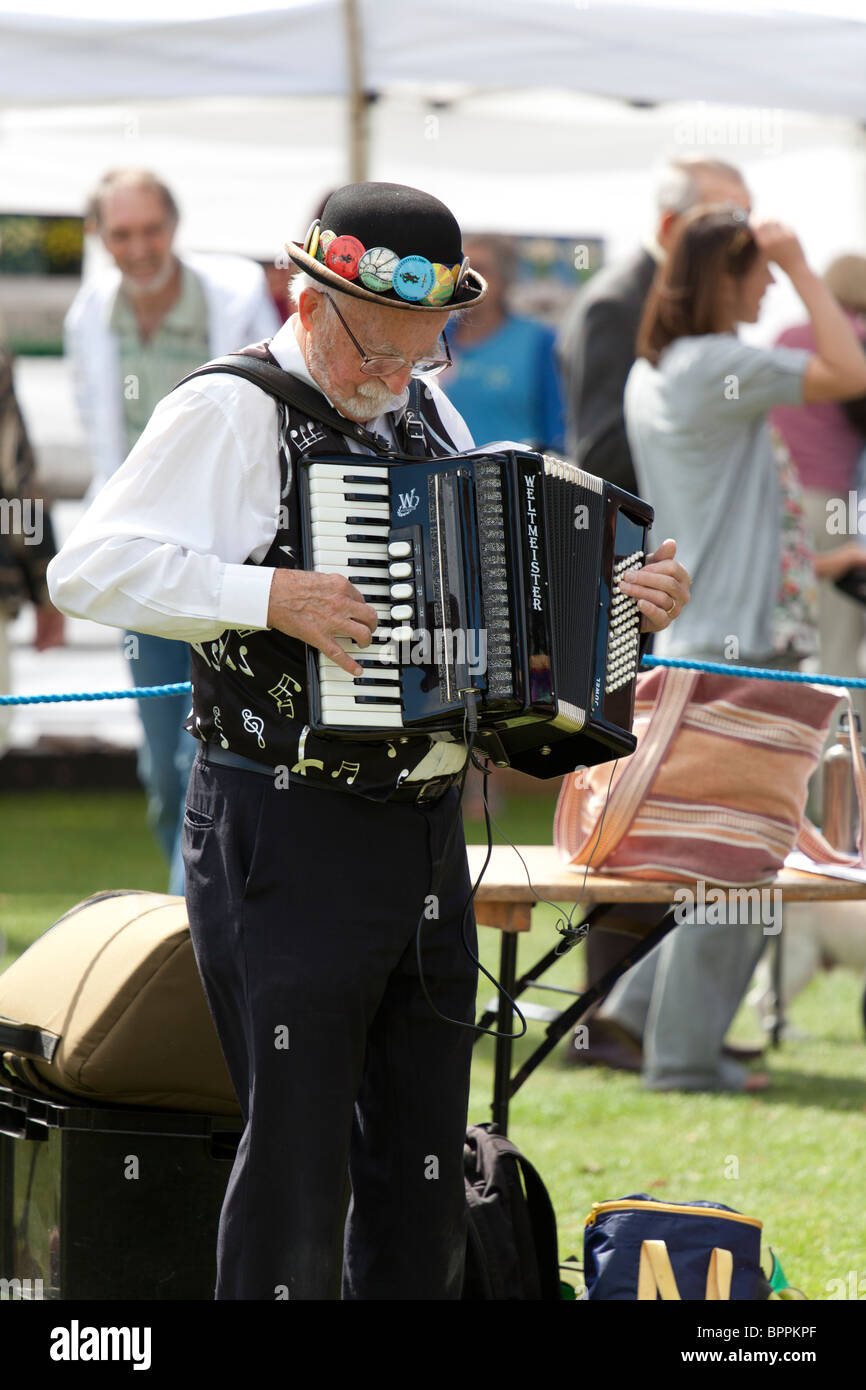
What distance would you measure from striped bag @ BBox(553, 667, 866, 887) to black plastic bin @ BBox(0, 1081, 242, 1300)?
3.38 feet

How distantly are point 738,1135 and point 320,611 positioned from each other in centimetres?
264

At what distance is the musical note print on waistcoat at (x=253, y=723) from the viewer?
244 centimetres

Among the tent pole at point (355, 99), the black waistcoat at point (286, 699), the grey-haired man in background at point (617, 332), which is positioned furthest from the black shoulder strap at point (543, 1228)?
the tent pole at point (355, 99)

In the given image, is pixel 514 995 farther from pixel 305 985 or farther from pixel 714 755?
pixel 305 985

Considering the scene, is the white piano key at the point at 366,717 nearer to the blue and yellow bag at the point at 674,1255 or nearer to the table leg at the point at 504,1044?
the table leg at the point at 504,1044

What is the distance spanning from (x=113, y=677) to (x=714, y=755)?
230 inches

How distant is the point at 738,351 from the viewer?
4.63 metres

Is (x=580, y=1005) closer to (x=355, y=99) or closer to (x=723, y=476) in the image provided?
(x=723, y=476)

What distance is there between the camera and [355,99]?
5.96 meters

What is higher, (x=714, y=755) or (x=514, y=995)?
(x=714, y=755)

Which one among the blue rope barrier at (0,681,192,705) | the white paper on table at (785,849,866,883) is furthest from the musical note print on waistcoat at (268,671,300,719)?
the white paper on table at (785,849,866,883)

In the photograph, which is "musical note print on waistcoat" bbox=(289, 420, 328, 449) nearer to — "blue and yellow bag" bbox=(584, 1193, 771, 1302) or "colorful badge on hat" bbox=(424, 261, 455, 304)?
"colorful badge on hat" bbox=(424, 261, 455, 304)

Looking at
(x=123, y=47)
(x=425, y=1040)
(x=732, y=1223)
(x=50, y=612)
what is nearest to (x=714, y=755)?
(x=732, y=1223)

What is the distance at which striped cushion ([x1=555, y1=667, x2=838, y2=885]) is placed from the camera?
3572 mm
